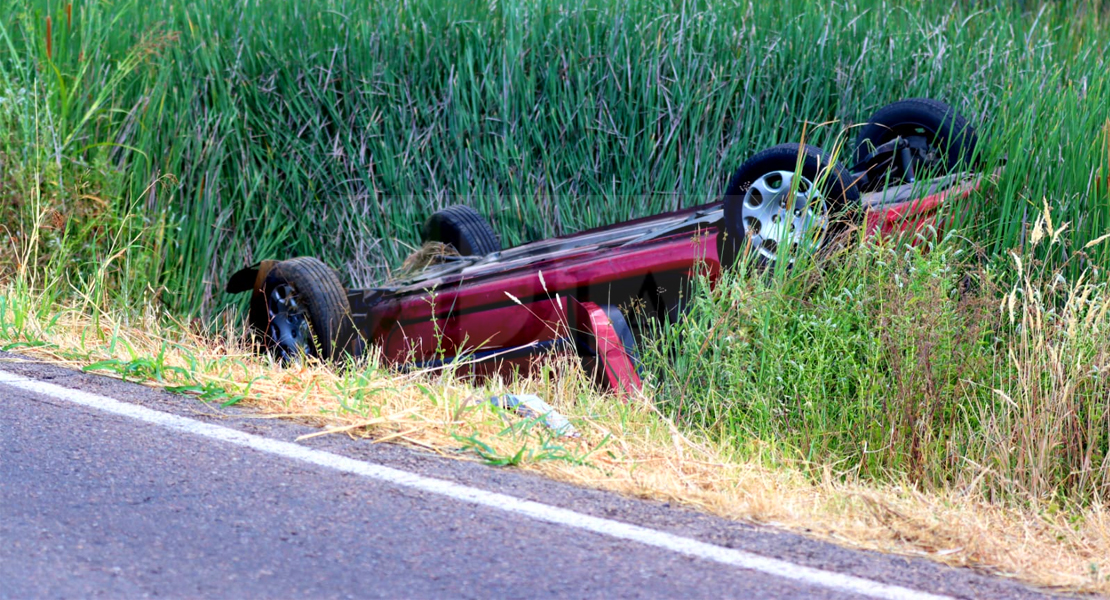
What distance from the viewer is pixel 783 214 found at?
5.56 metres

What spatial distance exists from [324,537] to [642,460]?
134 centimetres

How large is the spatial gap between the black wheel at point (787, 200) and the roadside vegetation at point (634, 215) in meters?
0.21

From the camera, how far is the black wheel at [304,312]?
6.46 metres

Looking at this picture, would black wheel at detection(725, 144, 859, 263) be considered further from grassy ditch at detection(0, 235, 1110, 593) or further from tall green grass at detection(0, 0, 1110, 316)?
tall green grass at detection(0, 0, 1110, 316)

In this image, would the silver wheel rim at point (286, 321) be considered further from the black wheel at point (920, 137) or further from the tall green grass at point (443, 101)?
the black wheel at point (920, 137)

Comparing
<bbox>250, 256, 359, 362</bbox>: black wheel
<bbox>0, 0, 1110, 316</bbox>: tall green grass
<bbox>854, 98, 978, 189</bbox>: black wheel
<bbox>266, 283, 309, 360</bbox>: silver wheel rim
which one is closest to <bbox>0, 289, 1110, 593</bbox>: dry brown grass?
<bbox>250, 256, 359, 362</bbox>: black wheel

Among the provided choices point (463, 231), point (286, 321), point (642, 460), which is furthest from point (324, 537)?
point (463, 231)

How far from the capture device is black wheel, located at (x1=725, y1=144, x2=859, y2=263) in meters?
5.40

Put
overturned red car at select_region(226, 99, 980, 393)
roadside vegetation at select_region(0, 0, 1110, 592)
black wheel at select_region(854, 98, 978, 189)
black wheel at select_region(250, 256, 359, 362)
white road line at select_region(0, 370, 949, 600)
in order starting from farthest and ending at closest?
black wheel at select_region(250, 256, 359, 362) → black wheel at select_region(854, 98, 978, 189) → overturned red car at select_region(226, 99, 980, 393) → roadside vegetation at select_region(0, 0, 1110, 592) → white road line at select_region(0, 370, 949, 600)

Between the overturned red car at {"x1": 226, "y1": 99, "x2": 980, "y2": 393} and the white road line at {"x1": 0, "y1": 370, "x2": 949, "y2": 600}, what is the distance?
1.31 metres

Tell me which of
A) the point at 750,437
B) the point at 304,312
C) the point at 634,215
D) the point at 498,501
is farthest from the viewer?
the point at 634,215

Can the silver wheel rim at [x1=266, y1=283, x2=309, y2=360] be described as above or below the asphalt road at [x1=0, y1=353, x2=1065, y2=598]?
below

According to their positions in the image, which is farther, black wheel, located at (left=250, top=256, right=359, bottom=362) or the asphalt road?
black wheel, located at (left=250, top=256, right=359, bottom=362)

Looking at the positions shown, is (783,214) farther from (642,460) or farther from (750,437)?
(642,460)
